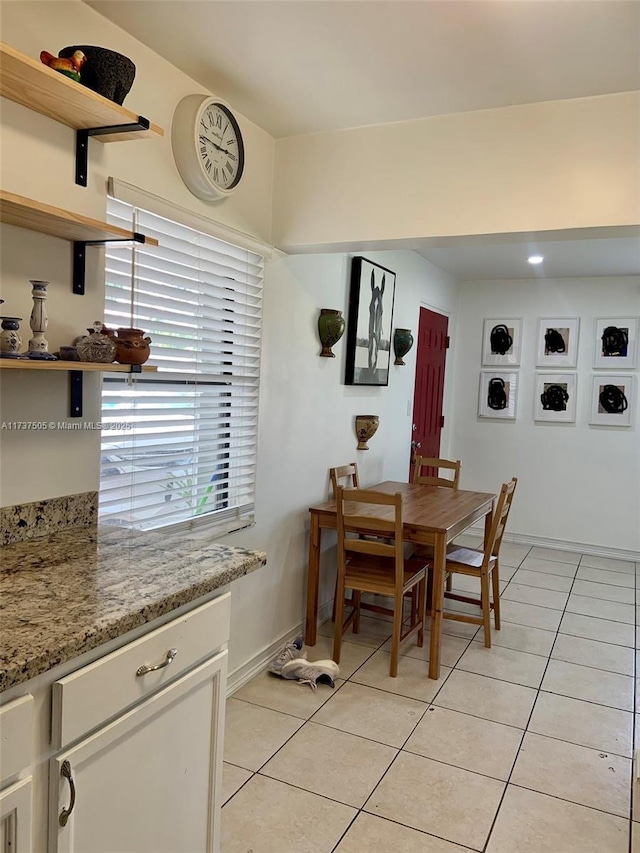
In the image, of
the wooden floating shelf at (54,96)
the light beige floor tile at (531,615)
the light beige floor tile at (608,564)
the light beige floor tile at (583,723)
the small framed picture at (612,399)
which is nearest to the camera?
the wooden floating shelf at (54,96)

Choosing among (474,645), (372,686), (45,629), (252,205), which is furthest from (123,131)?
(474,645)

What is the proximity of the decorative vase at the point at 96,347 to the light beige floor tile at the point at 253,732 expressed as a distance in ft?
4.95

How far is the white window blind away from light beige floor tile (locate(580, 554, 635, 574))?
11.9 ft

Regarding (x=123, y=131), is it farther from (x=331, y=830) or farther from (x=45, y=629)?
(x=331, y=830)

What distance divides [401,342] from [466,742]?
2.67 metres

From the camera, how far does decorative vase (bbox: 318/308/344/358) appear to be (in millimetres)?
3418

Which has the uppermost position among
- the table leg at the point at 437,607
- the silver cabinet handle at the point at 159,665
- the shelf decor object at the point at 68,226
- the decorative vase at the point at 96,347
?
the shelf decor object at the point at 68,226

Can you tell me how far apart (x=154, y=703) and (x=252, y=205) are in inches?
83.4

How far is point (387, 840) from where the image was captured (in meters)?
2.03

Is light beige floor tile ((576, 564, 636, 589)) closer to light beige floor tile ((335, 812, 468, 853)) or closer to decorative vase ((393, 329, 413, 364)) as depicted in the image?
decorative vase ((393, 329, 413, 364))

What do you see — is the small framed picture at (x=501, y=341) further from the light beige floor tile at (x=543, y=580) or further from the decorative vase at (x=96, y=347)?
the decorative vase at (x=96, y=347)

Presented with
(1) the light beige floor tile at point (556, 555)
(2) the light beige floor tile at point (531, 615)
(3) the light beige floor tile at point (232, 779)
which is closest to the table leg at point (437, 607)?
(2) the light beige floor tile at point (531, 615)

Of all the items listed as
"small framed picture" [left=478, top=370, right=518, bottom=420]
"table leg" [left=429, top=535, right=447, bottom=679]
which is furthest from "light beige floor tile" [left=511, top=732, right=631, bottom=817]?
"small framed picture" [left=478, top=370, right=518, bottom=420]

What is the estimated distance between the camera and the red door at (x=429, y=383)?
5285 mm
